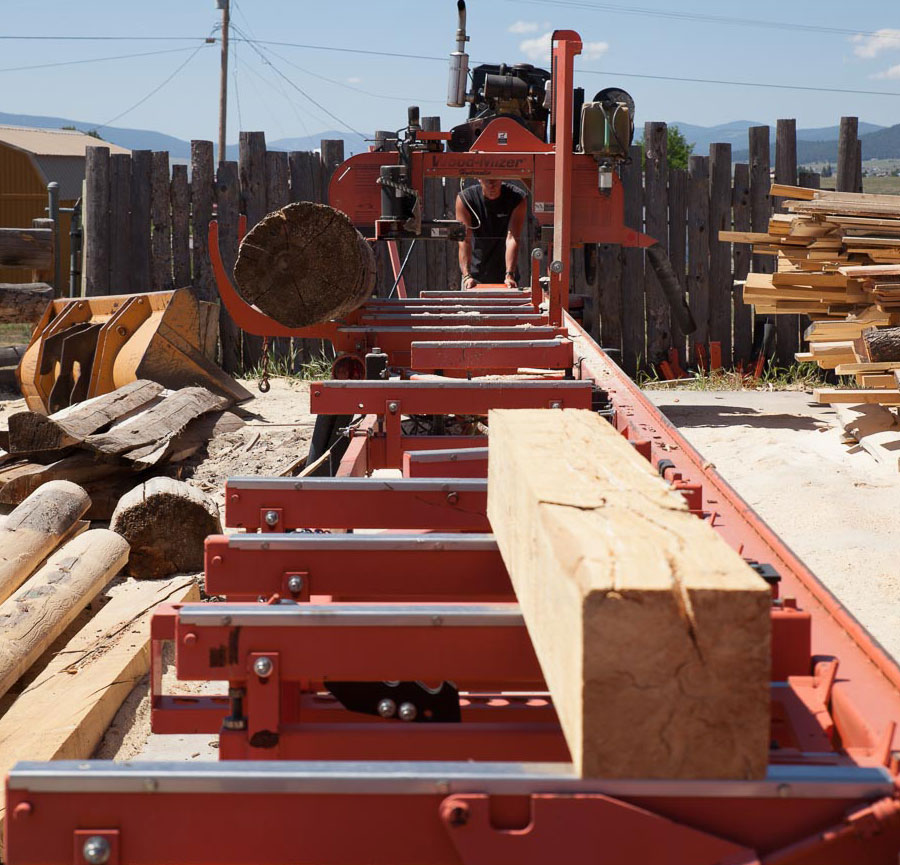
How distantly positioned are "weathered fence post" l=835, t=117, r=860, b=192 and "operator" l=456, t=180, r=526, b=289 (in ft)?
13.1

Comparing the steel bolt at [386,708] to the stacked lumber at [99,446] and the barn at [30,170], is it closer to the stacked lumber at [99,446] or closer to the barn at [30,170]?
the stacked lumber at [99,446]

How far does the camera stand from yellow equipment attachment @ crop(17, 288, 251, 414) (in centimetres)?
878

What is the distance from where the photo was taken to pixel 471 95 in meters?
7.95

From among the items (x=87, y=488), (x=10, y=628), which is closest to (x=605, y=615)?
(x=10, y=628)

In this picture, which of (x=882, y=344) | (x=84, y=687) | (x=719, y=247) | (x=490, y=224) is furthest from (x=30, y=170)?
(x=84, y=687)

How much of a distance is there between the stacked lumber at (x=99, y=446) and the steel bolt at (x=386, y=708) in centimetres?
471

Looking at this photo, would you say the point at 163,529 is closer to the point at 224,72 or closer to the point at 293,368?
the point at 293,368

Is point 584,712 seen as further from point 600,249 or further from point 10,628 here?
point 600,249

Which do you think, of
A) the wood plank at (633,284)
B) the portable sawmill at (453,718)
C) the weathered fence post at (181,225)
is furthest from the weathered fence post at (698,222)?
the portable sawmill at (453,718)

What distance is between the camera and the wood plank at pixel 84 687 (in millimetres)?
3551

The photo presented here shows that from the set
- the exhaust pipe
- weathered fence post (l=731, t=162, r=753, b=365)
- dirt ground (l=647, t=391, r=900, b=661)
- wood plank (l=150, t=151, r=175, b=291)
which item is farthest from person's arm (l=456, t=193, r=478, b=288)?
weathered fence post (l=731, t=162, r=753, b=365)

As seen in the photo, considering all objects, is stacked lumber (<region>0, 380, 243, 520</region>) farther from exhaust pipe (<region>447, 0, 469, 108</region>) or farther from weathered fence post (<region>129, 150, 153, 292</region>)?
weathered fence post (<region>129, 150, 153, 292</region>)

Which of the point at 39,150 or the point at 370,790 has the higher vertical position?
the point at 39,150

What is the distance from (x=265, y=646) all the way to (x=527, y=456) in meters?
0.60
